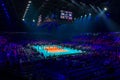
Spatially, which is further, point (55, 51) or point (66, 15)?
point (66, 15)

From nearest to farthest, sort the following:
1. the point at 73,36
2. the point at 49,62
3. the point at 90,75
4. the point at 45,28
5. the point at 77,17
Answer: the point at 90,75 < the point at 49,62 < the point at 77,17 < the point at 73,36 < the point at 45,28

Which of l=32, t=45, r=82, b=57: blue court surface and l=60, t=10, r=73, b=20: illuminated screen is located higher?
l=60, t=10, r=73, b=20: illuminated screen

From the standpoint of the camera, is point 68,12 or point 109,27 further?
point 109,27

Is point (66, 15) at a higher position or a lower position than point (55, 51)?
higher

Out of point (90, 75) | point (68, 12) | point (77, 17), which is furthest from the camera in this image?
point (77, 17)

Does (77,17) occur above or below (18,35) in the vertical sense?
above

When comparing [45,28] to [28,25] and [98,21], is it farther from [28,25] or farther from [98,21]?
[98,21]

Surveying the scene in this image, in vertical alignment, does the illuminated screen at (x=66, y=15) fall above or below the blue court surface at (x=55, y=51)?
Answer: above

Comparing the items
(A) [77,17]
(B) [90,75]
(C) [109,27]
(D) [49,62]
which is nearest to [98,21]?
(C) [109,27]

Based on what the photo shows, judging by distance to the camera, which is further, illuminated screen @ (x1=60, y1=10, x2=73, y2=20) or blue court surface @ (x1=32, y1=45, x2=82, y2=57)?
illuminated screen @ (x1=60, y1=10, x2=73, y2=20)

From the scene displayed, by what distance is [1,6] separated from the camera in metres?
34.8

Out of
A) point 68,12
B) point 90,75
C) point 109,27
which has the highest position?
point 68,12

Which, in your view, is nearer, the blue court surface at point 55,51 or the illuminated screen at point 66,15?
the blue court surface at point 55,51

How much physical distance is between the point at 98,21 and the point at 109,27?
215 cm
